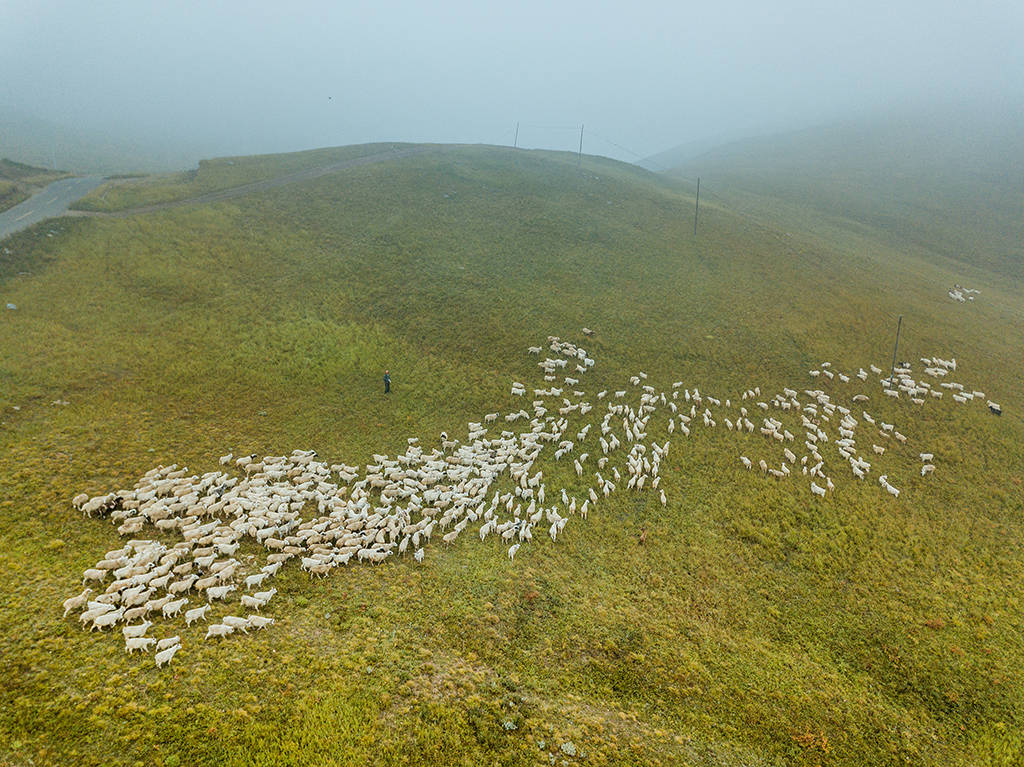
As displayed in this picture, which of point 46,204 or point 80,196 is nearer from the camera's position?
point 46,204

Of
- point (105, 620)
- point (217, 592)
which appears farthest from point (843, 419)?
point (105, 620)

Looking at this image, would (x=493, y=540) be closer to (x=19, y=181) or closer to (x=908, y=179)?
(x=19, y=181)

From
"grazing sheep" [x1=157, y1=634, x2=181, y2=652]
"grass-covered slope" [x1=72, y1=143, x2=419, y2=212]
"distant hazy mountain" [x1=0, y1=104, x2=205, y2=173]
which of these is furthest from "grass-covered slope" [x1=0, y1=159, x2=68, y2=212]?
"grazing sheep" [x1=157, y1=634, x2=181, y2=652]

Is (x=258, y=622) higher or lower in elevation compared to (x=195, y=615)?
lower

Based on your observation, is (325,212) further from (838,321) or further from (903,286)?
(903,286)

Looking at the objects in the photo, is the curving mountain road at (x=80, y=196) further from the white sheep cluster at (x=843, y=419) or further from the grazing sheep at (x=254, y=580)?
the white sheep cluster at (x=843, y=419)

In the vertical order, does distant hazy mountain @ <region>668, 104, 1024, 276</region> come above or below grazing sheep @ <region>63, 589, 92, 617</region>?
above

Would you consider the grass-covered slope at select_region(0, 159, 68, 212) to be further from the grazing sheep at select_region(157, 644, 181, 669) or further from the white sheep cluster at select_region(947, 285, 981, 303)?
the white sheep cluster at select_region(947, 285, 981, 303)
